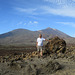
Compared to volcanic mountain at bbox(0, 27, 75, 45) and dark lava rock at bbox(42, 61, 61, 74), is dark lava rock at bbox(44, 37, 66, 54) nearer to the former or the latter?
dark lava rock at bbox(42, 61, 61, 74)

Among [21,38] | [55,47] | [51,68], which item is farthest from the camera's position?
[21,38]

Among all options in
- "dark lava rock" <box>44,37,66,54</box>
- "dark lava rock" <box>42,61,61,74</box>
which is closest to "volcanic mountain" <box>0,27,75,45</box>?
"dark lava rock" <box>44,37,66,54</box>

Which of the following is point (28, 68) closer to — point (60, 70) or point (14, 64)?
point (14, 64)

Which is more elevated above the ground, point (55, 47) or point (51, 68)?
point (55, 47)

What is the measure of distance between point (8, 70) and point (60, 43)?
5581 millimetres

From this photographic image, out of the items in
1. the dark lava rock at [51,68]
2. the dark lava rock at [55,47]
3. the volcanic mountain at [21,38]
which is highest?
the volcanic mountain at [21,38]

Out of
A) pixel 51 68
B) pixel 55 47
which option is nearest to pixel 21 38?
pixel 55 47

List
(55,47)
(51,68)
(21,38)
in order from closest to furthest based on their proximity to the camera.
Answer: (51,68) < (55,47) < (21,38)

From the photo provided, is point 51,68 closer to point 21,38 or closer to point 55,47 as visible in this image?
point 55,47

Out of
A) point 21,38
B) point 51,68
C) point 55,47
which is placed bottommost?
point 51,68

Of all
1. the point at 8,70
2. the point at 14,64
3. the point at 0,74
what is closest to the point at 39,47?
the point at 14,64

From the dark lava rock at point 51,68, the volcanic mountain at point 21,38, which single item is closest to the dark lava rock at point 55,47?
the dark lava rock at point 51,68

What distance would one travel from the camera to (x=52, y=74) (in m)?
5.17

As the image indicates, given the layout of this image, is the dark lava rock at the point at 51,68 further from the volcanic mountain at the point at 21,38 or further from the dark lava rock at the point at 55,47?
the volcanic mountain at the point at 21,38
